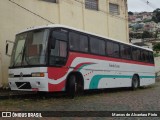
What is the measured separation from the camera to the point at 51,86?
13.6 meters

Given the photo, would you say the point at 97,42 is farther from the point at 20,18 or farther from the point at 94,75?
the point at 20,18

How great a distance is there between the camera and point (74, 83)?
590 inches

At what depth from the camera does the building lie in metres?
18.8

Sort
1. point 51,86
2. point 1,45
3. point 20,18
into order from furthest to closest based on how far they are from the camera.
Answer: point 20,18 → point 1,45 → point 51,86

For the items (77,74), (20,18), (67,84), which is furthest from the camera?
(20,18)

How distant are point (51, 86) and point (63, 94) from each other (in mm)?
2728

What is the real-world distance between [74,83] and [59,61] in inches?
54.1

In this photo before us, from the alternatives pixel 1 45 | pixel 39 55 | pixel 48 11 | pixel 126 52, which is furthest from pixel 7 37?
pixel 126 52

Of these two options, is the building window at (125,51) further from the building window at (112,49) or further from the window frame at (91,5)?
the window frame at (91,5)

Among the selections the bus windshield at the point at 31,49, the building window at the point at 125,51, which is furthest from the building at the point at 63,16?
the building window at the point at 125,51

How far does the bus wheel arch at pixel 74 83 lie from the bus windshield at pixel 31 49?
1771 millimetres

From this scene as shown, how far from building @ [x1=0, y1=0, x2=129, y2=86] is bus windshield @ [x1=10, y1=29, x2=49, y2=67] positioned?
12.5ft

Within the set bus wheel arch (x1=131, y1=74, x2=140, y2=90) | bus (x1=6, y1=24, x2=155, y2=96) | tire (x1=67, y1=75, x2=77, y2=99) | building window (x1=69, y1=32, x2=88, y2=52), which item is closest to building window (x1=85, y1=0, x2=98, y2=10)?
bus wheel arch (x1=131, y1=74, x2=140, y2=90)

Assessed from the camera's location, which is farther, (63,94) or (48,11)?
(48,11)
